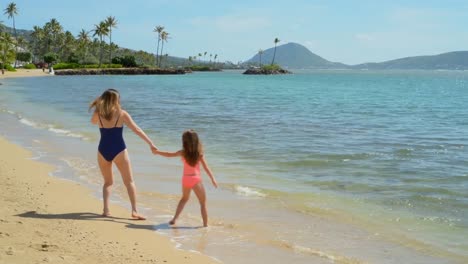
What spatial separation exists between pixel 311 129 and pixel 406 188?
10.6 meters

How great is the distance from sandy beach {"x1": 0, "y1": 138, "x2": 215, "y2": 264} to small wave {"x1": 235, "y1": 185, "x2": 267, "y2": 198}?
235 cm

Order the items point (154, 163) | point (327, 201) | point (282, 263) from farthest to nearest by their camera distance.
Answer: point (154, 163), point (327, 201), point (282, 263)

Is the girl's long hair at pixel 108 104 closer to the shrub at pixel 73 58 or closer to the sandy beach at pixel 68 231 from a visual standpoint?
the sandy beach at pixel 68 231

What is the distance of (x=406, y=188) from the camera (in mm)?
9789

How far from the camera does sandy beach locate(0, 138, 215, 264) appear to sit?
507 cm

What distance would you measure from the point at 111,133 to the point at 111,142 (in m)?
0.12

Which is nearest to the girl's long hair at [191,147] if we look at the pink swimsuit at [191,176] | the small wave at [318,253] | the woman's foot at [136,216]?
the pink swimsuit at [191,176]

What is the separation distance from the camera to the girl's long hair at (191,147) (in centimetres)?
657

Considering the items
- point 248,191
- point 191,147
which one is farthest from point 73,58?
point 191,147

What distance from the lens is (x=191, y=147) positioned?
6.59 m

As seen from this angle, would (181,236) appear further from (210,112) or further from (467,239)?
(210,112)

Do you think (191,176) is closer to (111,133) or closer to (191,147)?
(191,147)

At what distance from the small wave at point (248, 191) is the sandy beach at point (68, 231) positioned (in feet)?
7.71

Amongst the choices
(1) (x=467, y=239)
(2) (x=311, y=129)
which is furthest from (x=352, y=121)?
(1) (x=467, y=239)
